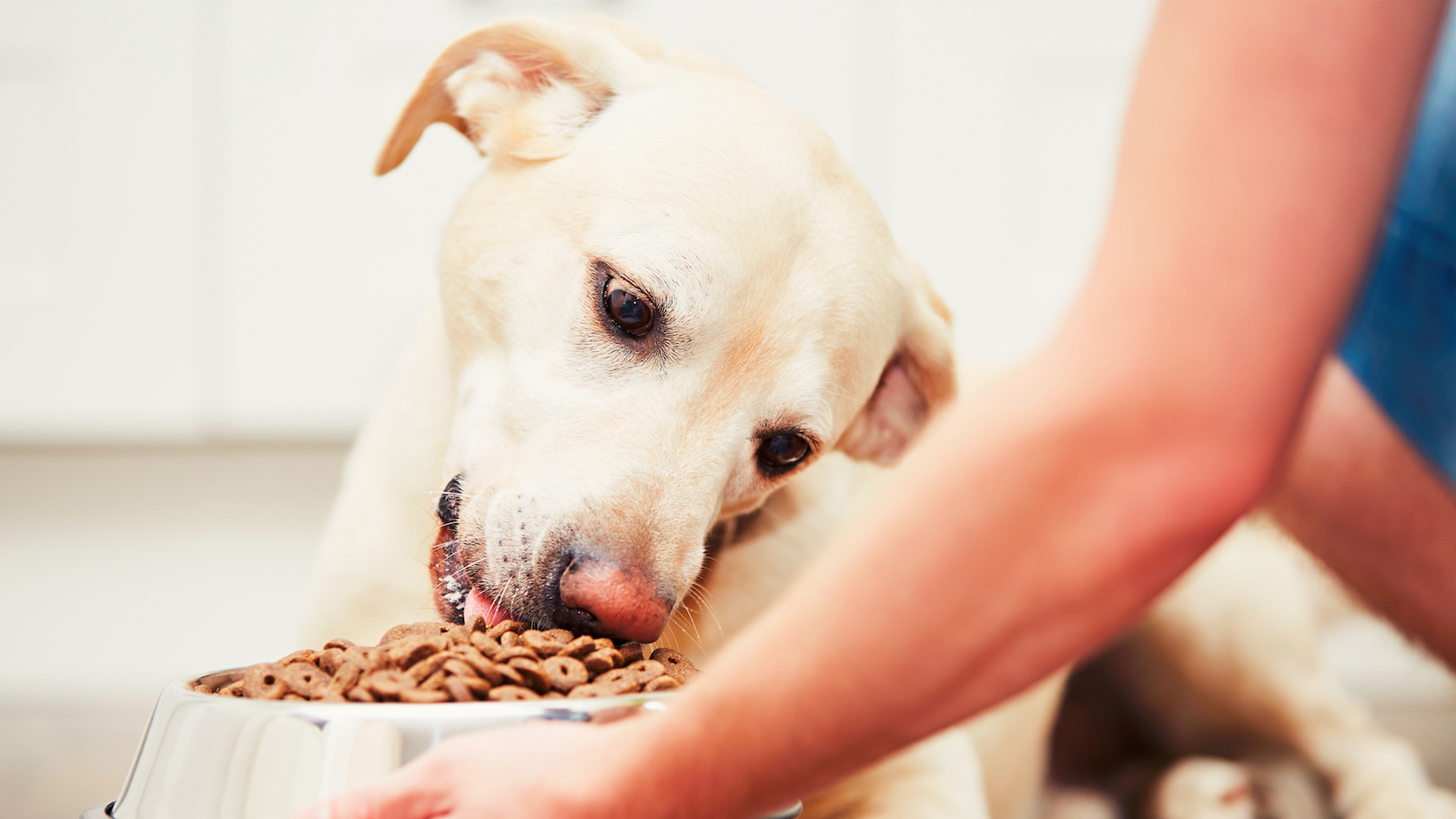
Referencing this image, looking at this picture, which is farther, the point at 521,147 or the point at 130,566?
the point at 130,566

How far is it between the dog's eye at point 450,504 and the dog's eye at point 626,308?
21 centimetres

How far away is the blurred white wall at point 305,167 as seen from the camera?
2289 millimetres

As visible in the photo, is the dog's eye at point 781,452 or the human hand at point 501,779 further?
the dog's eye at point 781,452

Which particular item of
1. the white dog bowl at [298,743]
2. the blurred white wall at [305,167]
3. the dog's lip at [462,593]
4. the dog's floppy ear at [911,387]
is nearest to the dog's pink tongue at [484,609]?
the dog's lip at [462,593]

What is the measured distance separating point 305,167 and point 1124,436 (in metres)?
2.24

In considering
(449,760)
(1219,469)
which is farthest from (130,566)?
(1219,469)

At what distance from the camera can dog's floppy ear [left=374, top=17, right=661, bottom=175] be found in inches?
42.4

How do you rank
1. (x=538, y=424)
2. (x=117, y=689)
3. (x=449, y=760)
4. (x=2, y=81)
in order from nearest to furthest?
(x=449, y=760) < (x=538, y=424) < (x=2, y=81) < (x=117, y=689)

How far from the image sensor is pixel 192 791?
2.06 feet

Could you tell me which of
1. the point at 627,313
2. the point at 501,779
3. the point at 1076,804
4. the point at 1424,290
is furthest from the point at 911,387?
the point at 1076,804

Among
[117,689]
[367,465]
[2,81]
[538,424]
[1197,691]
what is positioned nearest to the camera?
[538,424]

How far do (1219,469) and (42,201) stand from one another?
260 cm

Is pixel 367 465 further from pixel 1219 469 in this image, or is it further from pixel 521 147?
pixel 1219 469

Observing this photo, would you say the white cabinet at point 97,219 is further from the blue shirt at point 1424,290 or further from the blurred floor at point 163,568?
the blue shirt at point 1424,290
